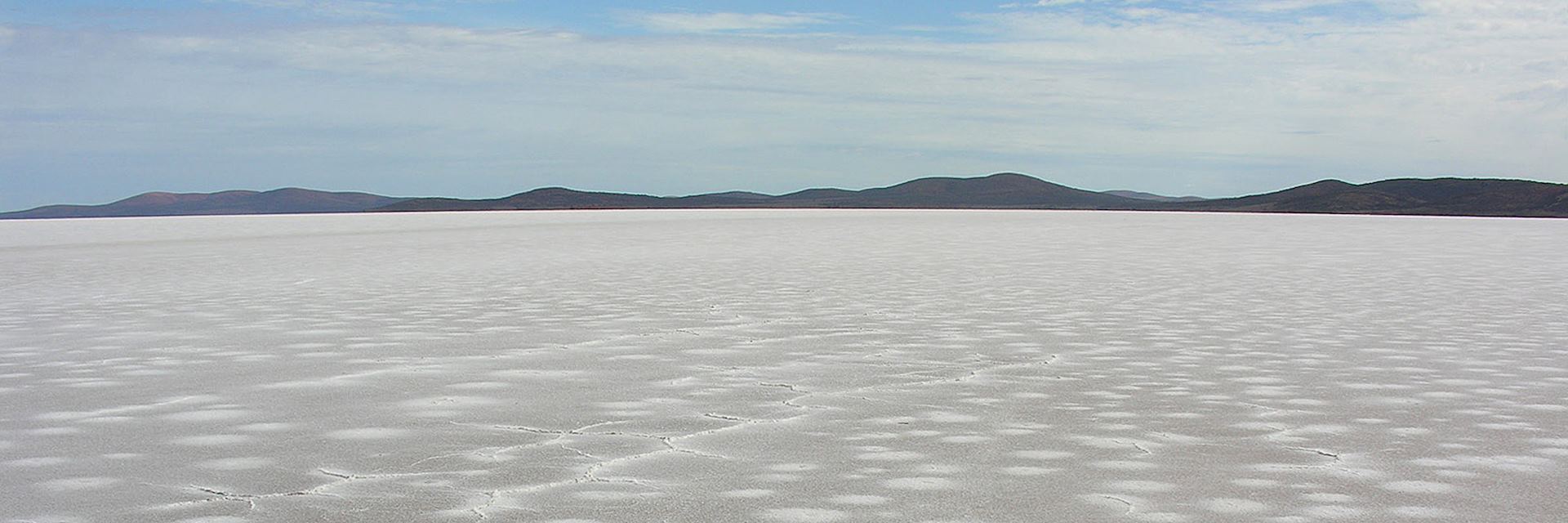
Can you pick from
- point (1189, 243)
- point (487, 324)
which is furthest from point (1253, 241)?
point (487, 324)

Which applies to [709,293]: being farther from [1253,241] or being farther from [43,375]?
[1253,241]

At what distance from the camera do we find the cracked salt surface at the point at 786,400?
3174mm

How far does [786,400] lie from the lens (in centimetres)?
462

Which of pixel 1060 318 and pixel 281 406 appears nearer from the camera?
pixel 281 406

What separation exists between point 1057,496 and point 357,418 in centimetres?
214

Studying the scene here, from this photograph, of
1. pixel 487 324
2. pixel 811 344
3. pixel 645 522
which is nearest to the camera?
pixel 645 522

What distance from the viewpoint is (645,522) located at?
291 centimetres

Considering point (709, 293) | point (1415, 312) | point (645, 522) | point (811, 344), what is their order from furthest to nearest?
1. point (709, 293)
2. point (1415, 312)
3. point (811, 344)
4. point (645, 522)

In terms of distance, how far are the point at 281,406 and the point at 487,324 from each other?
2809 millimetres

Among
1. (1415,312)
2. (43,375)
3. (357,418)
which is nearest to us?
(357,418)

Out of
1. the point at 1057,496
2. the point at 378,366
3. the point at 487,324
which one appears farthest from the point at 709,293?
the point at 1057,496

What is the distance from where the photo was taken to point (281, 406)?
453 centimetres

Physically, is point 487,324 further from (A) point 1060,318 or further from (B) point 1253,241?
(B) point 1253,241

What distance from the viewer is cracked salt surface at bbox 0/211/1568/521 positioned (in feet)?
10.4
